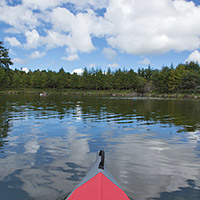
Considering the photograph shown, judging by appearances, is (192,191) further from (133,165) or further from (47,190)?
(47,190)

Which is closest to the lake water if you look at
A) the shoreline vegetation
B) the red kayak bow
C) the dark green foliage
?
the red kayak bow

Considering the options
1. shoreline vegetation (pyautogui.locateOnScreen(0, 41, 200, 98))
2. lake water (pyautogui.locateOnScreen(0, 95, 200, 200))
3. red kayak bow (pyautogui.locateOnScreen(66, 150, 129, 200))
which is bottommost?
lake water (pyautogui.locateOnScreen(0, 95, 200, 200))

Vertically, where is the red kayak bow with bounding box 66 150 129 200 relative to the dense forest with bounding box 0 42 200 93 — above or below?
below

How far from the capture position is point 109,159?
7012 millimetres

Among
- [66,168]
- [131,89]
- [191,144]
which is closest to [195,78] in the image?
[131,89]

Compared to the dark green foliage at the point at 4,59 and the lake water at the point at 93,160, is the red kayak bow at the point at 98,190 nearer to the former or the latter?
the lake water at the point at 93,160

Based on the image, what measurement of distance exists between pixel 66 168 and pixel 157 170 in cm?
289

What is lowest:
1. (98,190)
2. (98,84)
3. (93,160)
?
(93,160)

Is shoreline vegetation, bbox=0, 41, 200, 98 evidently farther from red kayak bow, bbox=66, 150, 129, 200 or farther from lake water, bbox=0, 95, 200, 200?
red kayak bow, bbox=66, 150, 129, 200

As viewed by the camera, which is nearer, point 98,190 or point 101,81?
point 98,190

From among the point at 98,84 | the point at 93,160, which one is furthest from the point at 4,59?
the point at 98,84

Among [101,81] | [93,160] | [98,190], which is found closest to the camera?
[98,190]

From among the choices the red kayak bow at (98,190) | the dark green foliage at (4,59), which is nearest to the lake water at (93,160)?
the red kayak bow at (98,190)

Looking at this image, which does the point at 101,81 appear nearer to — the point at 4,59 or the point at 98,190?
the point at 4,59
